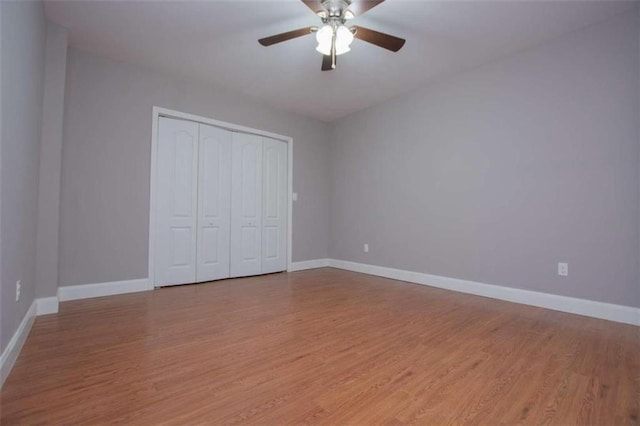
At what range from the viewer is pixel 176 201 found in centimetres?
381

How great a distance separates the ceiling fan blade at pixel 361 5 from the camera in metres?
2.12

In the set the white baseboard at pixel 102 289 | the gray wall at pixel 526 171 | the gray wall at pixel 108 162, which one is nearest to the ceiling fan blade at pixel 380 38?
the gray wall at pixel 526 171

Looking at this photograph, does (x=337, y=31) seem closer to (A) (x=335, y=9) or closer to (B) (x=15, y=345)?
(A) (x=335, y=9)

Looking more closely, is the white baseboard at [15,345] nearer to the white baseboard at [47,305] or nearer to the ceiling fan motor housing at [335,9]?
the white baseboard at [47,305]

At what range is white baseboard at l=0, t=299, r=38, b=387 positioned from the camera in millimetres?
1579

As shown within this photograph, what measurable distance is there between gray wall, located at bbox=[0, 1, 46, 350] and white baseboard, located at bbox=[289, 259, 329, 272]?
317 cm

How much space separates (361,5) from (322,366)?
8.06ft

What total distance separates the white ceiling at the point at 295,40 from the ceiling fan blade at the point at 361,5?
378 mm

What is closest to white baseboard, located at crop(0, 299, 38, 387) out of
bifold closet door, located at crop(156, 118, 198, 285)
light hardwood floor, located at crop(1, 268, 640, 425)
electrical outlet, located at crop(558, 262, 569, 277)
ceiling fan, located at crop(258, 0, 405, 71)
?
light hardwood floor, located at crop(1, 268, 640, 425)

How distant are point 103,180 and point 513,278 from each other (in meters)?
4.55

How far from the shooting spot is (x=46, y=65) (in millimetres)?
2689

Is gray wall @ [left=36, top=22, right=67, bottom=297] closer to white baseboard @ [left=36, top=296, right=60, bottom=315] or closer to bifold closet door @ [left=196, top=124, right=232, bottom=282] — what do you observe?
white baseboard @ [left=36, top=296, right=60, bottom=315]

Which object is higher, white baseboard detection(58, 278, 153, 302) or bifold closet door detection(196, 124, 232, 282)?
bifold closet door detection(196, 124, 232, 282)

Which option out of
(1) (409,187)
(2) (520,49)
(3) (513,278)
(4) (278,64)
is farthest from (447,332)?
(4) (278,64)
